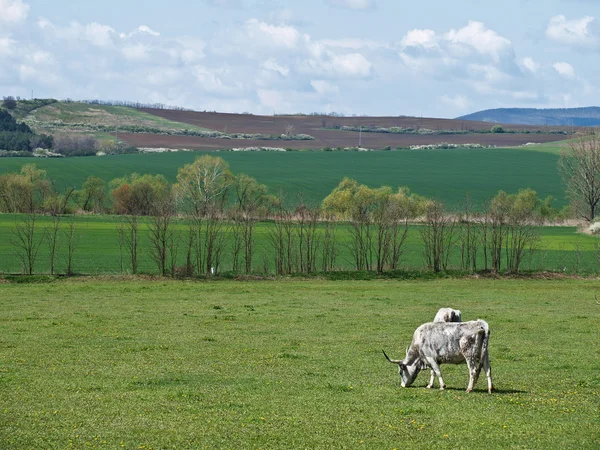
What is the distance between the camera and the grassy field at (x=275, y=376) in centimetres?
1434

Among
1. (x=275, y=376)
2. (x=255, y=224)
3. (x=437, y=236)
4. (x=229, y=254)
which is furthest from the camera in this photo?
(x=229, y=254)

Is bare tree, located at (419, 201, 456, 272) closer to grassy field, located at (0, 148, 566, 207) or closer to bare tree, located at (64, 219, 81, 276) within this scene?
bare tree, located at (64, 219, 81, 276)

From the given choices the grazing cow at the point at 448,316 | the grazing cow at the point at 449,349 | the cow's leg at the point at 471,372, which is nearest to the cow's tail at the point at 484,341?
the grazing cow at the point at 449,349

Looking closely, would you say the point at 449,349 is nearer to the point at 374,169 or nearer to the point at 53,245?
the point at 53,245

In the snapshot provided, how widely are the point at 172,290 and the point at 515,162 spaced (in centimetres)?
12459

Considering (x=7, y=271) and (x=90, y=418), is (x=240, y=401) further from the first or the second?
(x=7, y=271)

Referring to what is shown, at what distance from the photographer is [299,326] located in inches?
1264

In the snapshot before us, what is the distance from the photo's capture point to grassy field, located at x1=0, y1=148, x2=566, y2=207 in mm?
133125

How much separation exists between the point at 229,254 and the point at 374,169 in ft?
287

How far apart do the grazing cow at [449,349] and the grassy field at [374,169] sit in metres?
101

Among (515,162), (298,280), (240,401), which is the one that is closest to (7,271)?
(298,280)

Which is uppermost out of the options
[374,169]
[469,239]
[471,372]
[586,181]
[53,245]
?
[374,169]

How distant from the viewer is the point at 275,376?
20.7 m

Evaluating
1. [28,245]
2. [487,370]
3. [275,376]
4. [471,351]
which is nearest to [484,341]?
[471,351]
